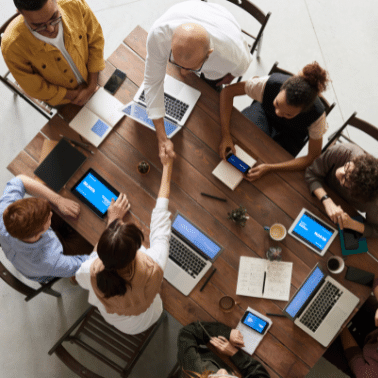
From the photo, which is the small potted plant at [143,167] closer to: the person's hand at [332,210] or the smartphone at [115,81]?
the smartphone at [115,81]

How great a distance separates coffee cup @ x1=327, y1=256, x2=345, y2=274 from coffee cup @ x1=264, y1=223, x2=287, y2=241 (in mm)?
310

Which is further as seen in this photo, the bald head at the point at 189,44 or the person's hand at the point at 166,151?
the person's hand at the point at 166,151

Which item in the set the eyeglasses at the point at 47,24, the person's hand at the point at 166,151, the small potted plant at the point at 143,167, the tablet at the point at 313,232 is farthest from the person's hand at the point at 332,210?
the eyeglasses at the point at 47,24

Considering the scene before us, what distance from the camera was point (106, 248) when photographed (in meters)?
1.43

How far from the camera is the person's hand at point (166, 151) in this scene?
2043 mm

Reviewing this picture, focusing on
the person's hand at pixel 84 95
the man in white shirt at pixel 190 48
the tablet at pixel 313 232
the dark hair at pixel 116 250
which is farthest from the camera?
the person's hand at pixel 84 95

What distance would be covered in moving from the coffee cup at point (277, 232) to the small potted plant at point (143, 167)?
831 mm

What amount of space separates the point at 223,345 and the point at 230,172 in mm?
1004

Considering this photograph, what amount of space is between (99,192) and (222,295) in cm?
96

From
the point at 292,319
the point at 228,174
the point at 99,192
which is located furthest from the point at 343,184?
the point at 99,192

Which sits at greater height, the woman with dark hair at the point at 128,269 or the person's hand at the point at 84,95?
the person's hand at the point at 84,95

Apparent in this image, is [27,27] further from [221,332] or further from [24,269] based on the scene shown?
[221,332]

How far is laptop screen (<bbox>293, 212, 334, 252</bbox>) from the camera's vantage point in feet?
6.64

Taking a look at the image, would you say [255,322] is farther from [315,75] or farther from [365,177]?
[315,75]
